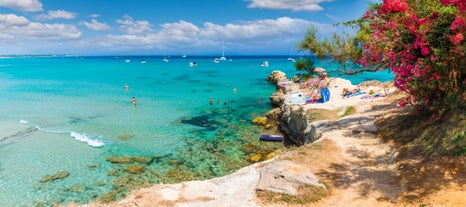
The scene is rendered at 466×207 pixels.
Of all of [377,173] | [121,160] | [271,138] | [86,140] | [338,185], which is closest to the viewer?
[338,185]

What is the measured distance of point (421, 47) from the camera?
12422 mm

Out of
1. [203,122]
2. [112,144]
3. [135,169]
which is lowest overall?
[135,169]

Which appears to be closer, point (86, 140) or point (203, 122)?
point (86, 140)

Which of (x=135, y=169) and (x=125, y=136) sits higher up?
(x=125, y=136)

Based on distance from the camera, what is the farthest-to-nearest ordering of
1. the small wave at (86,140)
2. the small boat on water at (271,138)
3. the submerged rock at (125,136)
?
the submerged rock at (125,136)
the small boat on water at (271,138)
the small wave at (86,140)

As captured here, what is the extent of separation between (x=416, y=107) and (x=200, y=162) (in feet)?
48.2

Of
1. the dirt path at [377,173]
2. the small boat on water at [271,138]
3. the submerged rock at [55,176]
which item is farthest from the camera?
the small boat on water at [271,138]

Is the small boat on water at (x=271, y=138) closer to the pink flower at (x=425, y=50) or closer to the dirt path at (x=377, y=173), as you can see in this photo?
the dirt path at (x=377, y=173)

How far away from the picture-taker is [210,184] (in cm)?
1267

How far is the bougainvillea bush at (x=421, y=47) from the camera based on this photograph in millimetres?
11948

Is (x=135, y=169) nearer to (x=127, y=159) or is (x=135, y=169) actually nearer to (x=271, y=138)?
(x=127, y=159)

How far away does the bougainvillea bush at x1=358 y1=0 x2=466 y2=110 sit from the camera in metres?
11.9

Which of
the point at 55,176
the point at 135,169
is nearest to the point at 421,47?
the point at 135,169

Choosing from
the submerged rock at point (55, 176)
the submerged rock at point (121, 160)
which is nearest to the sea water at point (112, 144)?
the submerged rock at point (55, 176)
